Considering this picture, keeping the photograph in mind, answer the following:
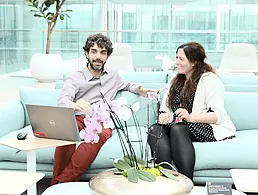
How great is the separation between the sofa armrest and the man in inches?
18.0

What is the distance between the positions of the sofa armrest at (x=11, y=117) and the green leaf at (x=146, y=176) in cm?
156

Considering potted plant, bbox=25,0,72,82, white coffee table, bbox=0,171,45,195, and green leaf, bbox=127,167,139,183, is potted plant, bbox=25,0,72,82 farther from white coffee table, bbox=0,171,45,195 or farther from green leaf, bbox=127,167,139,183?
green leaf, bbox=127,167,139,183

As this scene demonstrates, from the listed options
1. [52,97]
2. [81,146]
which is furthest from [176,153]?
[52,97]

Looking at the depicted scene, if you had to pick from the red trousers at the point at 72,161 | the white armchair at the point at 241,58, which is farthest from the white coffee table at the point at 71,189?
the white armchair at the point at 241,58

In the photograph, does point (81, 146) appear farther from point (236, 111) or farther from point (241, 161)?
point (236, 111)

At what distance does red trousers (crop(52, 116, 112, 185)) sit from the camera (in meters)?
2.93

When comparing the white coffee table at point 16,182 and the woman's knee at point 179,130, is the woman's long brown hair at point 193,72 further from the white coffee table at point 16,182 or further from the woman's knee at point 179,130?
the white coffee table at point 16,182

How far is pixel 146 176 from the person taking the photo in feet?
6.84

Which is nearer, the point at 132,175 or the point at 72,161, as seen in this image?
the point at 132,175

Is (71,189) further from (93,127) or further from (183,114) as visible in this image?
(183,114)

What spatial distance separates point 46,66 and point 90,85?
4649mm

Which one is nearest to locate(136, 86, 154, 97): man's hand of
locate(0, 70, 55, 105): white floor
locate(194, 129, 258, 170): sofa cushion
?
locate(194, 129, 258, 170): sofa cushion

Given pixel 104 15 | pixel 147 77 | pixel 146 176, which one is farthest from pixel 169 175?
pixel 104 15

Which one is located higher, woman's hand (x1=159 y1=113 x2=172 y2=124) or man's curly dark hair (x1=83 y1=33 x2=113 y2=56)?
man's curly dark hair (x1=83 y1=33 x2=113 y2=56)
